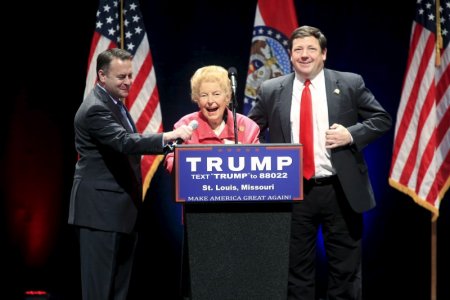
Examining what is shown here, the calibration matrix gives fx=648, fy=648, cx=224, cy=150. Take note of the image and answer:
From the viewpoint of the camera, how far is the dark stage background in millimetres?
4586

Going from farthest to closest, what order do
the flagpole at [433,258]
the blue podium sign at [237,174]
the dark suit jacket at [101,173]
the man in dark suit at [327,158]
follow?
the flagpole at [433,258], the man in dark suit at [327,158], the dark suit jacket at [101,173], the blue podium sign at [237,174]

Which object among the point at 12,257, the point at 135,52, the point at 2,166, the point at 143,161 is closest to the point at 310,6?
the point at 135,52

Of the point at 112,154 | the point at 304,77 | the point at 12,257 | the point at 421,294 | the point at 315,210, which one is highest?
A: the point at 304,77

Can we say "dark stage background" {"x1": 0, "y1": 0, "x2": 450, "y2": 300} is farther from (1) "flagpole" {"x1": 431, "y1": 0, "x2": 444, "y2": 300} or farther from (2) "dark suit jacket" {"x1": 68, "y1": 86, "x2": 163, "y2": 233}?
(2) "dark suit jacket" {"x1": 68, "y1": 86, "x2": 163, "y2": 233}

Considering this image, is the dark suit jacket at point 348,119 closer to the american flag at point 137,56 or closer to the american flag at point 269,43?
the american flag at point 269,43

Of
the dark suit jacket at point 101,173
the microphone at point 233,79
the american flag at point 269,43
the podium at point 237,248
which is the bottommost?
the podium at point 237,248

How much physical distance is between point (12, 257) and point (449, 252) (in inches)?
126

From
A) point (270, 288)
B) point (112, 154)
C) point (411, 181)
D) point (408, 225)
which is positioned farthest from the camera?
point (408, 225)

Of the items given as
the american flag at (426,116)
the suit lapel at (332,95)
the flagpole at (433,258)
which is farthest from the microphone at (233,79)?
the flagpole at (433,258)

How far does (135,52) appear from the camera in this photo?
4551 millimetres

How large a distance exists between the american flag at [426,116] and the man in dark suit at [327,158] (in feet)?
4.25

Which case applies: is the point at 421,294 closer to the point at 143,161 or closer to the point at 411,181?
the point at 411,181

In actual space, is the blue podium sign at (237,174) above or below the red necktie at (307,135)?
below

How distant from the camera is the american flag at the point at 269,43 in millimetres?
4512
